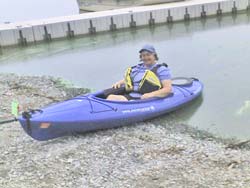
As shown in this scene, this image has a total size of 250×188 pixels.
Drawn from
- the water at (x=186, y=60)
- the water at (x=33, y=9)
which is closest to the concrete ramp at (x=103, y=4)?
the water at (x=33, y=9)

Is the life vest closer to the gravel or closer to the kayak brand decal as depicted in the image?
the kayak brand decal

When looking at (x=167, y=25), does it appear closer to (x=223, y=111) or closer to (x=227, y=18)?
(x=227, y=18)

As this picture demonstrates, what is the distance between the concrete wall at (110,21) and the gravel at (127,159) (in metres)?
10.3

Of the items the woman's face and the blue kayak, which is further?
the woman's face

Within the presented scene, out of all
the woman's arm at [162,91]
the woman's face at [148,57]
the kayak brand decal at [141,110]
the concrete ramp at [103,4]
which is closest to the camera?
the kayak brand decal at [141,110]

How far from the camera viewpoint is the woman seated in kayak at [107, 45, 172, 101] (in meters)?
6.96

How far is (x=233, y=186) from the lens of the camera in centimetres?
459

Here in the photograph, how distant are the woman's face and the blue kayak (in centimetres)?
59

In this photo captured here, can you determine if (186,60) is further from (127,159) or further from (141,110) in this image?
(127,159)

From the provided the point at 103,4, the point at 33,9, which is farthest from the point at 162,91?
the point at 33,9

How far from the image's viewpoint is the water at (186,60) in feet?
26.2

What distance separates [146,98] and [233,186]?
2756 millimetres

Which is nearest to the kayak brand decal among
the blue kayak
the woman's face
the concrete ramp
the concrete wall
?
the blue kayak

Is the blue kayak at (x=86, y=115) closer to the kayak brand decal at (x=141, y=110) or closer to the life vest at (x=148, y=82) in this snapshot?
the kayak brand decal at (x=141, y=110)
